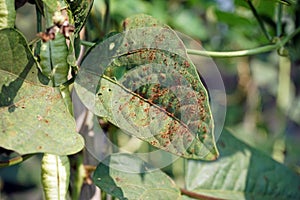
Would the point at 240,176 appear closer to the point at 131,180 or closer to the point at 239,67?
the point at 131,180

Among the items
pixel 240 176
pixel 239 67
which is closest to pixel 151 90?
pixel 240 176

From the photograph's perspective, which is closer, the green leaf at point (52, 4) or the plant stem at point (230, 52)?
the green leaf at point (52, 4)

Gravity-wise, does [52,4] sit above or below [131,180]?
above

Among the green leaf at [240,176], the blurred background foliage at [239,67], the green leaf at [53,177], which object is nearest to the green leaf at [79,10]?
the green leaf at [53,177]

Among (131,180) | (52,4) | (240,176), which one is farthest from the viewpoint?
(240,176)

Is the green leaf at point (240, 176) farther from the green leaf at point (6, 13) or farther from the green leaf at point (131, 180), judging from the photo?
the green leaf at point (6, 13)

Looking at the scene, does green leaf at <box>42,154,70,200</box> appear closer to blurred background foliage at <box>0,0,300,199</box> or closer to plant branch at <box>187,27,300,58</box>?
plant branch at <box>187,27,300,58</box>
